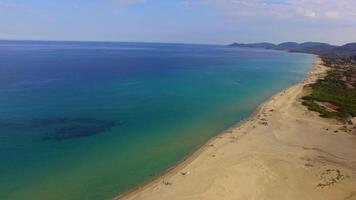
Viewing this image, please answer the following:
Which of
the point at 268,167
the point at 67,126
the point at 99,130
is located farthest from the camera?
the point at 67,126

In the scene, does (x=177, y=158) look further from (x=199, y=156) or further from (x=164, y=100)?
(x=164, y=100)

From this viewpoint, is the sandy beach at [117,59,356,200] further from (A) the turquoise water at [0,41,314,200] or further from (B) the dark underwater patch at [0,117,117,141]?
(B) the dark underwater patch at [0,117,117,141]

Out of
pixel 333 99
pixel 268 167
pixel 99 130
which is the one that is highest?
pixel 333 99

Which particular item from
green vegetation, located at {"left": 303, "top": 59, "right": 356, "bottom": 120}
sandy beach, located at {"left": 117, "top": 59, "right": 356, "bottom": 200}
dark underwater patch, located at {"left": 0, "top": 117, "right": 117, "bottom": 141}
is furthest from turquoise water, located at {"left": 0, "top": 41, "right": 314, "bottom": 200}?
green vegetation, located at {"left": 303, "top": 59, "right": 356, "bottom": 120}

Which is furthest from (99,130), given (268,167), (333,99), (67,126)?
(333,99)

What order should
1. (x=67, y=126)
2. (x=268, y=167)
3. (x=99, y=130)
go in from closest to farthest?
(x=268, y=167), (x=99, y=130), (x=67, y=126)

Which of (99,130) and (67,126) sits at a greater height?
(67,126)

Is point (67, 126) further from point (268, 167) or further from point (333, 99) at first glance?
point (333, 99)

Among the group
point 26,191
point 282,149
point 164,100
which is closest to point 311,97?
point 164,100
